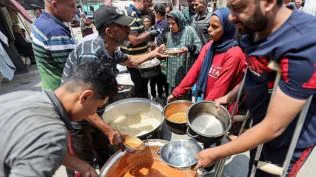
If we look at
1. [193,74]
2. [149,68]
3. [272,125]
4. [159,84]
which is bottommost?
[159,84]

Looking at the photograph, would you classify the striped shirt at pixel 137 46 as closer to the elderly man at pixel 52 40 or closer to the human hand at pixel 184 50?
the human hand at pixel 184 50

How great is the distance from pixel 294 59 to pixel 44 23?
218 cm

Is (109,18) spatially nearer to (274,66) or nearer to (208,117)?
(208,117)

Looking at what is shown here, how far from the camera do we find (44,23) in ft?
7.50

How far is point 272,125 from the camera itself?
122 cm

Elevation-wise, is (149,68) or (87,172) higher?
(87,172)

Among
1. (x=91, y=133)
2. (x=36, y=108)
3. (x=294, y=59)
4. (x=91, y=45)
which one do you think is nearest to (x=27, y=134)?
(x=36, y=108)

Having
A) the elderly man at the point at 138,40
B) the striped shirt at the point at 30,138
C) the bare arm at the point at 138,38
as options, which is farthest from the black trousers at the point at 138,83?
the striped shirt at the point at 30,138

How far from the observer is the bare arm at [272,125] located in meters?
1.14

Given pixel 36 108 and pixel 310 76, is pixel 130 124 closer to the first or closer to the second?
pixel 36 108

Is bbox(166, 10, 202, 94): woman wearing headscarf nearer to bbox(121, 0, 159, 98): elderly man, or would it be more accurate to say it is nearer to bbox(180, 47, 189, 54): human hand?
bbox(180, 47, 189, 54): human hand

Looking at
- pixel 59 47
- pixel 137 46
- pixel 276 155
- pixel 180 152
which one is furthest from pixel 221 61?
pixel 137 46

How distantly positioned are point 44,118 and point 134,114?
2081 mm

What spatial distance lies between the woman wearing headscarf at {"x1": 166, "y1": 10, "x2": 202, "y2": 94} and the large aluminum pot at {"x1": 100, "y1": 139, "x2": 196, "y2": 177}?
1.61 meters
